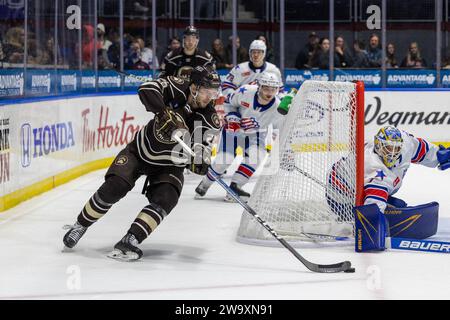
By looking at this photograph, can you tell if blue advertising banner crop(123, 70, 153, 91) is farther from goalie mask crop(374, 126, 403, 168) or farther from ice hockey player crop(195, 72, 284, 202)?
goalie mask crop(374, 126, 403, 168)

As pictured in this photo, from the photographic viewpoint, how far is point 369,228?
5.32 metres

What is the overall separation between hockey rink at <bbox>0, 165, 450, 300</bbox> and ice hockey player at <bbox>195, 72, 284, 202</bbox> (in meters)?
0.72

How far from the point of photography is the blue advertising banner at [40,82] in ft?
25.1

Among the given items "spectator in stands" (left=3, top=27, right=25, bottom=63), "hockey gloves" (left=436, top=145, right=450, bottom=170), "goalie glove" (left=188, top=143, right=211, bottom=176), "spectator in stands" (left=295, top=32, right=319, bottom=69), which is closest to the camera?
"goalie glove" (left=188, top=143, right=211, bottom=176)

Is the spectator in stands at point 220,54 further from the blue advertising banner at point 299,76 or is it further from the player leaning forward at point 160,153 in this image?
the player leaning forward at point 160,153

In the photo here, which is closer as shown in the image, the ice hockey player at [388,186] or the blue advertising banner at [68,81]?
the ice hockey player at [388,186]

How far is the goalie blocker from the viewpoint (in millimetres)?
5281

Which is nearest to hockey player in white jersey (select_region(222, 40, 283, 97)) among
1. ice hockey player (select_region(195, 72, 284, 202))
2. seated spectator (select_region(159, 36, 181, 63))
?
ice hockey player (select_region(195, 72, 284, 202))

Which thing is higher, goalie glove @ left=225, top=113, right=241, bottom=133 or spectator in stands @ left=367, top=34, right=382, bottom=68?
spectator in stands @ left=367, top=34, right=382, bottom=68

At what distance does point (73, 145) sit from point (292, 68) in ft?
13.0

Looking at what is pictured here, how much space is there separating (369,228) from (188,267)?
993mm

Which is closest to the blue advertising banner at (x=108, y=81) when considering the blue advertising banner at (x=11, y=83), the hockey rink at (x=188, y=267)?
the blue advertising banner at (x=11, y=83)

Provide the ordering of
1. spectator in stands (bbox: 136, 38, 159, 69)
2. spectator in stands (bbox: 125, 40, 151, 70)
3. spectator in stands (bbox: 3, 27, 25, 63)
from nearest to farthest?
spectator in stands (bbox: 3, 27, 25, 63) → spectator in stands (bbox: 125, 40, 151, 70) → spectator in stands (bbox: 136, 38, 159, 69)

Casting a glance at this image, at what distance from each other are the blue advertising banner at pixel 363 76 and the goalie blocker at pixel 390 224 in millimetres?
6082
